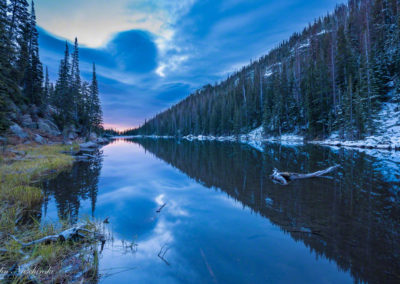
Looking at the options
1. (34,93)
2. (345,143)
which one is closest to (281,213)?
(345,143)

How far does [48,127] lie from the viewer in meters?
29.1

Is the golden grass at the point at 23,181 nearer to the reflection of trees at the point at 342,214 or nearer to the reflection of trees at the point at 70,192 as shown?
the reflection of trees at the point at 70,192

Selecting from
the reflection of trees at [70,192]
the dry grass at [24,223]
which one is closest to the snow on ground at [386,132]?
the dry grass at [24,223]

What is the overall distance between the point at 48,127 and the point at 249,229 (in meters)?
36.4

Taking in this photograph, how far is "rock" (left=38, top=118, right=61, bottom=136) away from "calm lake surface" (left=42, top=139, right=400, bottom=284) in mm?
25009

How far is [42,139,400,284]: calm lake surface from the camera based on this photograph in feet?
12.0

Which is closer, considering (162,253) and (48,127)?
(162,253)

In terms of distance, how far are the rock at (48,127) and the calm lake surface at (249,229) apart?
82.1 feet

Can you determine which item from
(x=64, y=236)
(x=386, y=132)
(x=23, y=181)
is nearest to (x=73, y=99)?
(x=23, y=181)

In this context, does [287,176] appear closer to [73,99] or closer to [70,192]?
[70,192]

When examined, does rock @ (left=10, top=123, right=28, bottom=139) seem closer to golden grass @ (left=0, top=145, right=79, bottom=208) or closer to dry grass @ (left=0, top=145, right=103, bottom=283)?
dry grass @ (left=0, top=145, right=103, bottom=283)

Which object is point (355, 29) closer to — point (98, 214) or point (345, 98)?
point (345, 98)

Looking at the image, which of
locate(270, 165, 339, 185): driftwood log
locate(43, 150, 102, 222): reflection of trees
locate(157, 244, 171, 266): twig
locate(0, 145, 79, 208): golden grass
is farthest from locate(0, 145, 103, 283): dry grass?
locate(270, 165, 339, 185): driftwood log

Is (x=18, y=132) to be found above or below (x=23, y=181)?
above
